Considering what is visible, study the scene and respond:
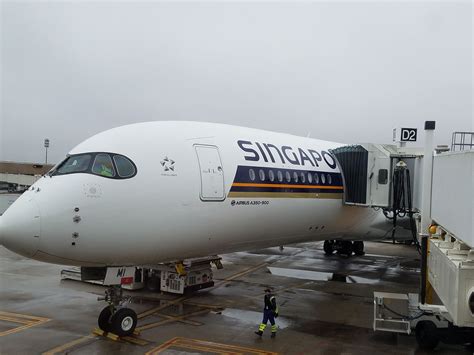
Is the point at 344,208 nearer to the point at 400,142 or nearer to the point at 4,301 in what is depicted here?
the point at 400,142

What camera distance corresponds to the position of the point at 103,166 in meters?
8.80

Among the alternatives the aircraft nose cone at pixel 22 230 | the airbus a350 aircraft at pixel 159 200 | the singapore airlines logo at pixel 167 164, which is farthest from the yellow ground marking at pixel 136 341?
the singapore airlines logo at pixel 167 164

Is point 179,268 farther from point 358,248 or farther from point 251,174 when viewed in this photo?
point 358,248

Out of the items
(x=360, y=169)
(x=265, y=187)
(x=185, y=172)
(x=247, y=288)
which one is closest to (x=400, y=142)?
(x=360, y=169)

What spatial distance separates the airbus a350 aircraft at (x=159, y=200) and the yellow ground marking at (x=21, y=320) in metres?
2.11

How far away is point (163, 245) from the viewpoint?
9312mm

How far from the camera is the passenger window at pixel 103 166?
28.6 ft

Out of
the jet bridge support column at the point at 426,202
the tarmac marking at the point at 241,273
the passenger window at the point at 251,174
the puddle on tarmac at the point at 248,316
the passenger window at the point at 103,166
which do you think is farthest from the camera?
the tarmac marking at the point at 241,273

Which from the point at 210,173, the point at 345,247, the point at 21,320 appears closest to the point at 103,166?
the point at 210,173

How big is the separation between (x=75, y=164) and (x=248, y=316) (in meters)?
6.02

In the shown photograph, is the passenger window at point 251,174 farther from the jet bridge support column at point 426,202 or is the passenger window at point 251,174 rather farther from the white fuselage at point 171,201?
the jet bridge support column at point 426,202

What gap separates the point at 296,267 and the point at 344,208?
598cm

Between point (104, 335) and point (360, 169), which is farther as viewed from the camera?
point (360, 169)

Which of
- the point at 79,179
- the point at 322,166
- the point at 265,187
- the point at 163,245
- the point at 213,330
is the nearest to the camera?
the point at 79,179
